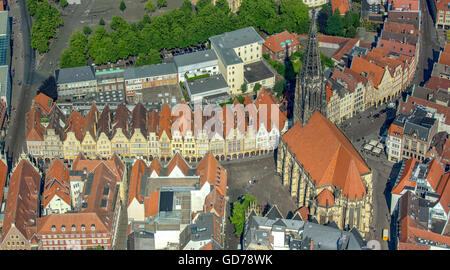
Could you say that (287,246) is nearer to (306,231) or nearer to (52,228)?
(306,231)

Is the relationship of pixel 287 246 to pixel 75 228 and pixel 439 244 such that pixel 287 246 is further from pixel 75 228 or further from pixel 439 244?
pixel 75 228

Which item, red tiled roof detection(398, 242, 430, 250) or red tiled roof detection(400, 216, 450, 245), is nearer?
red tiled roof detection(400, 216, 450, 245)

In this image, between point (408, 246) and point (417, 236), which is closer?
point (408, 246)

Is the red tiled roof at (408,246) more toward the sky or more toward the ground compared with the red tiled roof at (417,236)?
more toward the ground

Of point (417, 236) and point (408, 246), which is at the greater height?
point (417, 236)

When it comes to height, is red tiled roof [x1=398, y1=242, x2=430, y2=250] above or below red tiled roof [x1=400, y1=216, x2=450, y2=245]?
below

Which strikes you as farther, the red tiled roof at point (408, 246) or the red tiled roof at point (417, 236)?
the red tiled roof at point (408, 246)
